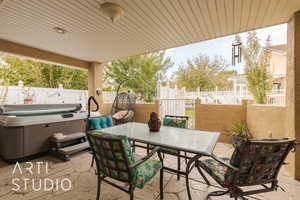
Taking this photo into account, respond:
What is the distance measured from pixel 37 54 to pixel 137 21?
10.3 ft

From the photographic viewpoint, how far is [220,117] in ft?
12.6

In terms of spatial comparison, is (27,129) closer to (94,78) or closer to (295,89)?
(94,78)

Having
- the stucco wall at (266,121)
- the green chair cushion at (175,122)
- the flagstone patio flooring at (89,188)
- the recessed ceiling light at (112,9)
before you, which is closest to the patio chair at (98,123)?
the flagstone patio flooring at (89,188)

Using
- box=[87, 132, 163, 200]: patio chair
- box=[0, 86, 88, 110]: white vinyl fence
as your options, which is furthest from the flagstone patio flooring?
box=[0, 86, 88, 110]: white vinyl fence

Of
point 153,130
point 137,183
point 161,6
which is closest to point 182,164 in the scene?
point 153,130

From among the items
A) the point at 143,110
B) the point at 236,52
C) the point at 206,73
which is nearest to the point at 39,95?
the point at 143,110

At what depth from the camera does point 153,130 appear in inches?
84.6

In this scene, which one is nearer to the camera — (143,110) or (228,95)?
(228,95)

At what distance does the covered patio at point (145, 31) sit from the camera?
6.15ft

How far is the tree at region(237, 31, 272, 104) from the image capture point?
340 centimetres

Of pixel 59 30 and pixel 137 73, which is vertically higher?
pixel 137 73

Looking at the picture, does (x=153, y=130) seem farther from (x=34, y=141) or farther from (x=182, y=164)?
(x=34, y=141)

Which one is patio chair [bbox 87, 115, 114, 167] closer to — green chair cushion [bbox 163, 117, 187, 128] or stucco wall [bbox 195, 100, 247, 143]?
green chair cushion [bbox 163, 117, 187, 128]

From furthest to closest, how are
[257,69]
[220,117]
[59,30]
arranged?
[220,117], [257,69], [59,30]
